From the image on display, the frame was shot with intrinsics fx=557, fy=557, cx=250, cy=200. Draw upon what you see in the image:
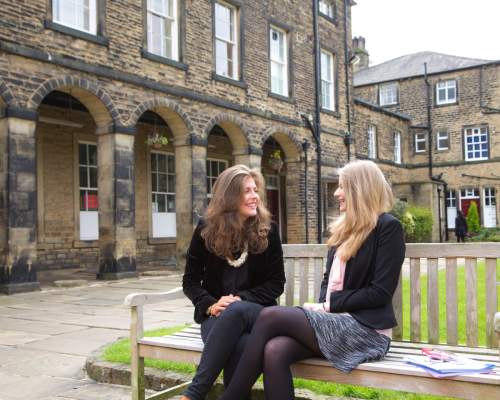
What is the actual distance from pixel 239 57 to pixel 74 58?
518 centimetres

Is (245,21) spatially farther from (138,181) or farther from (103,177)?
(103,177)

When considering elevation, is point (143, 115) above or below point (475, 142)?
below

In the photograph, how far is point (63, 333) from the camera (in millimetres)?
5609

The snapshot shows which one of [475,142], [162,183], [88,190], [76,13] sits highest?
[76,13]

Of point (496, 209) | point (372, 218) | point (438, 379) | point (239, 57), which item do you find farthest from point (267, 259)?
point (496, 209)

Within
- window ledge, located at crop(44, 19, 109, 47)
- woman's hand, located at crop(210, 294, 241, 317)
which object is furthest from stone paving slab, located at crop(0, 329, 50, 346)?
window ledge, located at crop(44, 19, 109, 47)

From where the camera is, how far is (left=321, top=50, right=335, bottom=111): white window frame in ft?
59.2

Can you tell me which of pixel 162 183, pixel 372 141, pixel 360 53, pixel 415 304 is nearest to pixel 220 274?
pixel 415 304

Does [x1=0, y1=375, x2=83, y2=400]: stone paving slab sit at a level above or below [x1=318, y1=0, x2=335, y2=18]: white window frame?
below

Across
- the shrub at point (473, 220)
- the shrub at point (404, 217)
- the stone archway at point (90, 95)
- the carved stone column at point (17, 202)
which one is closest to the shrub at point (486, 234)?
the shrub at point (473, 220)

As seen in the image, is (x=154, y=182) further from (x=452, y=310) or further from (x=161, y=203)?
(x=452, y=310)

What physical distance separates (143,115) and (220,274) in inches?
445

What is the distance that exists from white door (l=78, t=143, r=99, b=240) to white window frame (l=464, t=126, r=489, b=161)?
70.3ft

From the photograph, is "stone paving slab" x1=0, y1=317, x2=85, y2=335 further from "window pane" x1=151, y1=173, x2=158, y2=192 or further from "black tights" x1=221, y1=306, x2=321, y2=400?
"window pane" x1=151, y1=173, x2=158, y2=192
